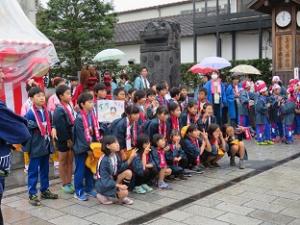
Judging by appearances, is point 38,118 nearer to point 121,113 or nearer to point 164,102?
point 121,113

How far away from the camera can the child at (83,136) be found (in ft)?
20.0

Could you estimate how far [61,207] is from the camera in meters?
5.82

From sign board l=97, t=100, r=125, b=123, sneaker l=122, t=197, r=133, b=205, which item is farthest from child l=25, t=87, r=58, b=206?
sneaker l=122, t=197, r=133, b=205

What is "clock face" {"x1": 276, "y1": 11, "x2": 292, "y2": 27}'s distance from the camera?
16297 mm

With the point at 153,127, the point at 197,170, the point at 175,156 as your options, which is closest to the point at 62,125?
the point at 153,127

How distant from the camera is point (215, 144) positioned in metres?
7.96

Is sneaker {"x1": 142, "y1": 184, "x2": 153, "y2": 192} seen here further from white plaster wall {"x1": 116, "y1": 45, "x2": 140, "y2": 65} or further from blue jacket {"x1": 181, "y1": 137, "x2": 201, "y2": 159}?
white plaster wall {"x1": 116, "y1": 45, "x2": 140, "y2": 65}

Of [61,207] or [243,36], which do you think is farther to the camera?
[243,36]

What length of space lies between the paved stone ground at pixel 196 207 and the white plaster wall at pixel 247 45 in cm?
1528

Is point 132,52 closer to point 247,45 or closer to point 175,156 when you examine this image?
point 247,45

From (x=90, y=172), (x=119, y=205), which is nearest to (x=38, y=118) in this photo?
(x=90, y=172)

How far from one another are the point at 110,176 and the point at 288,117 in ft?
22.8

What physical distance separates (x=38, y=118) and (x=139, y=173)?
1.72m

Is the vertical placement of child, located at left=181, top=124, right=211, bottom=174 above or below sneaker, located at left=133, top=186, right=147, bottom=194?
above
